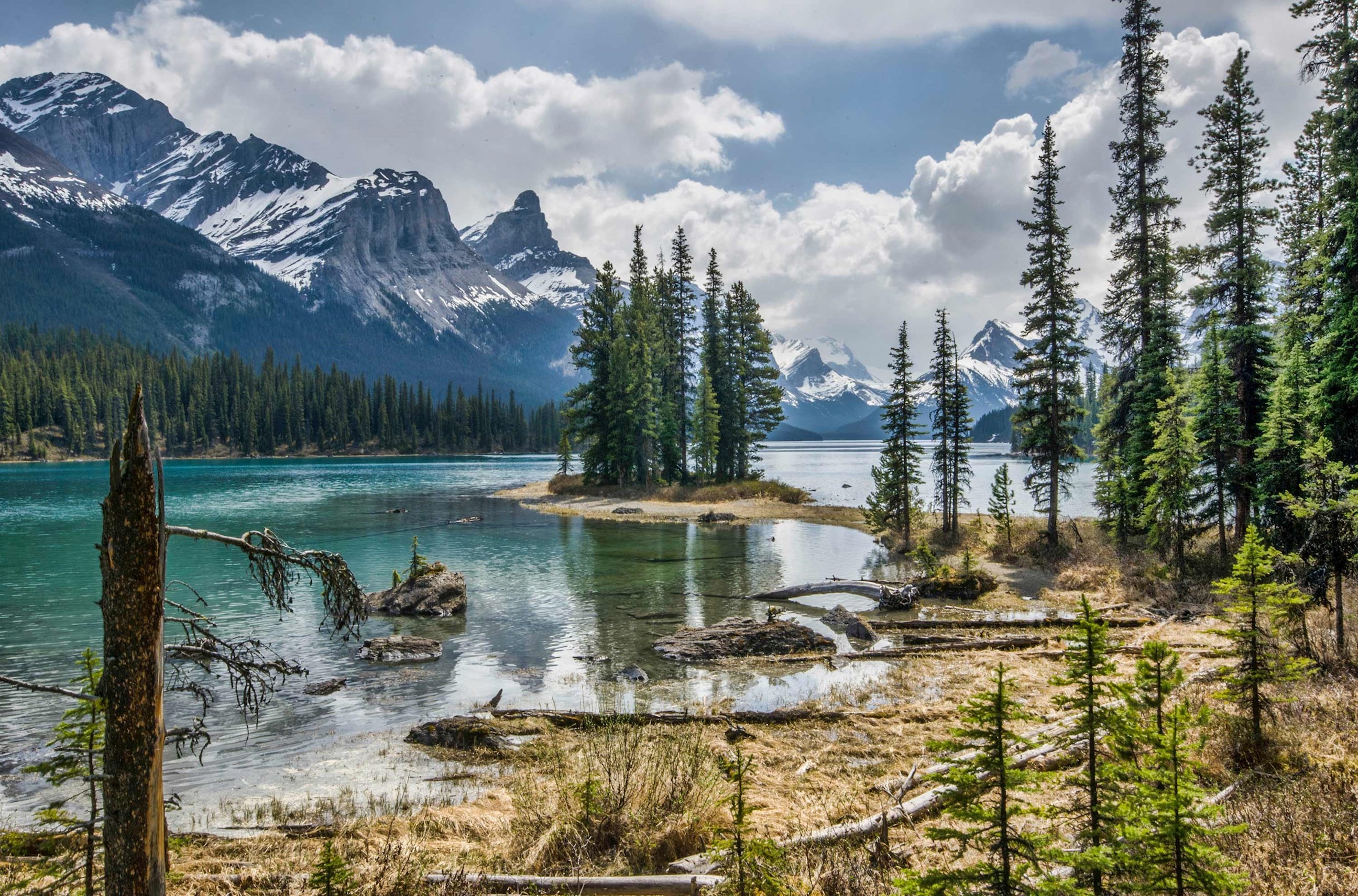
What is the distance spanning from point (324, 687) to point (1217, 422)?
88.0 ft

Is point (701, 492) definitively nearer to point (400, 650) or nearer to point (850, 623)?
point (850, 623)

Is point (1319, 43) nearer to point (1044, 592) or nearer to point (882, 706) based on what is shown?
point (1044, 592)

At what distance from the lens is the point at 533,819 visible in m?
7.22

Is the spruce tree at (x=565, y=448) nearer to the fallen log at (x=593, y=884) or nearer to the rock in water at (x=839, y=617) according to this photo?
the rock in water at (x=839, y=617)

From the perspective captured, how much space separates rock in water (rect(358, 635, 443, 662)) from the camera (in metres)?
16.5

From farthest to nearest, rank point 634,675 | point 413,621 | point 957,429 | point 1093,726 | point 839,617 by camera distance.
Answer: point 957,429 < point 413,621 < point 839,617 < point 634,675 < point 1093,726

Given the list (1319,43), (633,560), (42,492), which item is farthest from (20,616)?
(42,492)

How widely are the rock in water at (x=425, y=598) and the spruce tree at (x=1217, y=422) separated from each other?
2429cm

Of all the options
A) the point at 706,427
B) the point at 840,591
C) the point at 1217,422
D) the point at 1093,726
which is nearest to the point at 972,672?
the point at 840,591

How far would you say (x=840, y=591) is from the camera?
23828 mm

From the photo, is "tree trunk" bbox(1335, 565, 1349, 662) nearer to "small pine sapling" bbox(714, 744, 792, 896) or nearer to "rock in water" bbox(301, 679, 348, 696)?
"small pine sapling" bbox(714, 744, 792, 896)

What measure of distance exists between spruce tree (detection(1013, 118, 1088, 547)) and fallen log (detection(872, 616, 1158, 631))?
36.3 ft

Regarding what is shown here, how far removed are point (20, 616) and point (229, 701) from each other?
12.2 m

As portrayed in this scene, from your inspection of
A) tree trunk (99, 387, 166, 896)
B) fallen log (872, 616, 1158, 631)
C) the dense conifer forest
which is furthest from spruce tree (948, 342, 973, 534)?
the dense conifer forest
